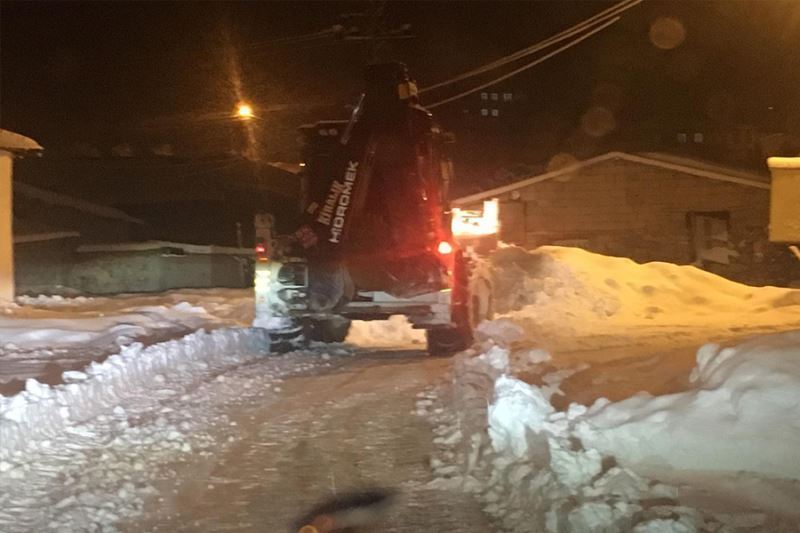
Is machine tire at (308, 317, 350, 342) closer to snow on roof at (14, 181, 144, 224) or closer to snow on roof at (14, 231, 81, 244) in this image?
snow on roof at (14, 231, 81, 244)

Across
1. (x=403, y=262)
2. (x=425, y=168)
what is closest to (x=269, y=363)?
(x=403, y=262)

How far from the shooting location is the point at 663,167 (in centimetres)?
2855

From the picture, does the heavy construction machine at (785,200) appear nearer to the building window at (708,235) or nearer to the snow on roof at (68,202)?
the building window at (708,235)

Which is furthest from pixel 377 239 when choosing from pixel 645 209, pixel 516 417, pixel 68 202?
pixel 68 202

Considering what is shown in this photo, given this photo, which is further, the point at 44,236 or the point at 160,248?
the point at 160,248

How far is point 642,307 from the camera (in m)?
19.5

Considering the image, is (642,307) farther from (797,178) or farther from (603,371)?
(603,371)

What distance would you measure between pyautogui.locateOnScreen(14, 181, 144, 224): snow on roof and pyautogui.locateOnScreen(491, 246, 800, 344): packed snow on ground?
58.8ft

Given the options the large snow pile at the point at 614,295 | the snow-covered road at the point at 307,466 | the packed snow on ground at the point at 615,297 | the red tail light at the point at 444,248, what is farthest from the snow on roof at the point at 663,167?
the snow-covered road at the point at 307,466

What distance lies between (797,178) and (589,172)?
9.22 metres

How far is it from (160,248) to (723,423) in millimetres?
27427

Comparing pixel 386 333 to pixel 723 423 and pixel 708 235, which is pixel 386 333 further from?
pixel 708 235

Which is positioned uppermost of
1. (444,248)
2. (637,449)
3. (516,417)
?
(444,248)

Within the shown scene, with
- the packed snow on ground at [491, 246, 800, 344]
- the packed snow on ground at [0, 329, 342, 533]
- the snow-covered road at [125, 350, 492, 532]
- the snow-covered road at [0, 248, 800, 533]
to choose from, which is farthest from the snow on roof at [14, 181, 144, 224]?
the snow-covered road at [125, 350, 492, 532]
